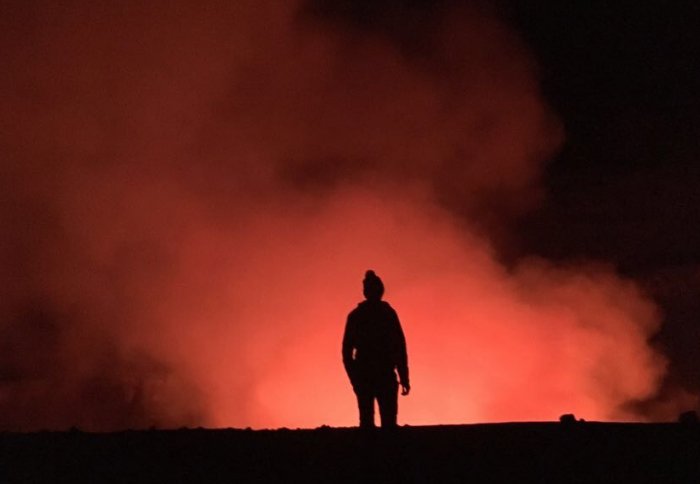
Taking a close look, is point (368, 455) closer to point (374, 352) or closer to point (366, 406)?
point (366, 406)

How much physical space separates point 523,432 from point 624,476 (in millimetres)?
1336

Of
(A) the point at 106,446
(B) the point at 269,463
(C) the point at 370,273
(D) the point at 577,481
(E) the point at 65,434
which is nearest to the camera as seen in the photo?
→ (D) the point at 577,481

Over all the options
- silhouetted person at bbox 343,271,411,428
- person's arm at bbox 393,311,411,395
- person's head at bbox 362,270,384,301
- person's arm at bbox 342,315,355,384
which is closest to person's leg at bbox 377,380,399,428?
silhouetted person at bbox 343,271,411,428

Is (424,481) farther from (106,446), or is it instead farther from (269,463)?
(106,446)

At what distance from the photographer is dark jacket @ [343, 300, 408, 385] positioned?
861 centimetres

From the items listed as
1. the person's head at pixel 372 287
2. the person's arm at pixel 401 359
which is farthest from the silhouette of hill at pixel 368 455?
the person's head at pixel 372 287

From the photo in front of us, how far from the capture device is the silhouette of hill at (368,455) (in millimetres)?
6598

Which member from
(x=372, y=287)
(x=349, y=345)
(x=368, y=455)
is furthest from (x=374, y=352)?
(x=368, y=455)

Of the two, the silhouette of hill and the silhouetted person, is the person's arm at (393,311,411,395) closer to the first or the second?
the silhouetted person

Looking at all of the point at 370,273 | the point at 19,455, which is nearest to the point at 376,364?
the point at 370,273

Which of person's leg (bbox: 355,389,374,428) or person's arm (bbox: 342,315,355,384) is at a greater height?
person's arm (bbox: 342,315,355,384)

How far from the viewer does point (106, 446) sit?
24.4ft

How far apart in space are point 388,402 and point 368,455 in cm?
163

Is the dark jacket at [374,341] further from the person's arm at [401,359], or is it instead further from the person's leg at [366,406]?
the person's leg at [366,406]
